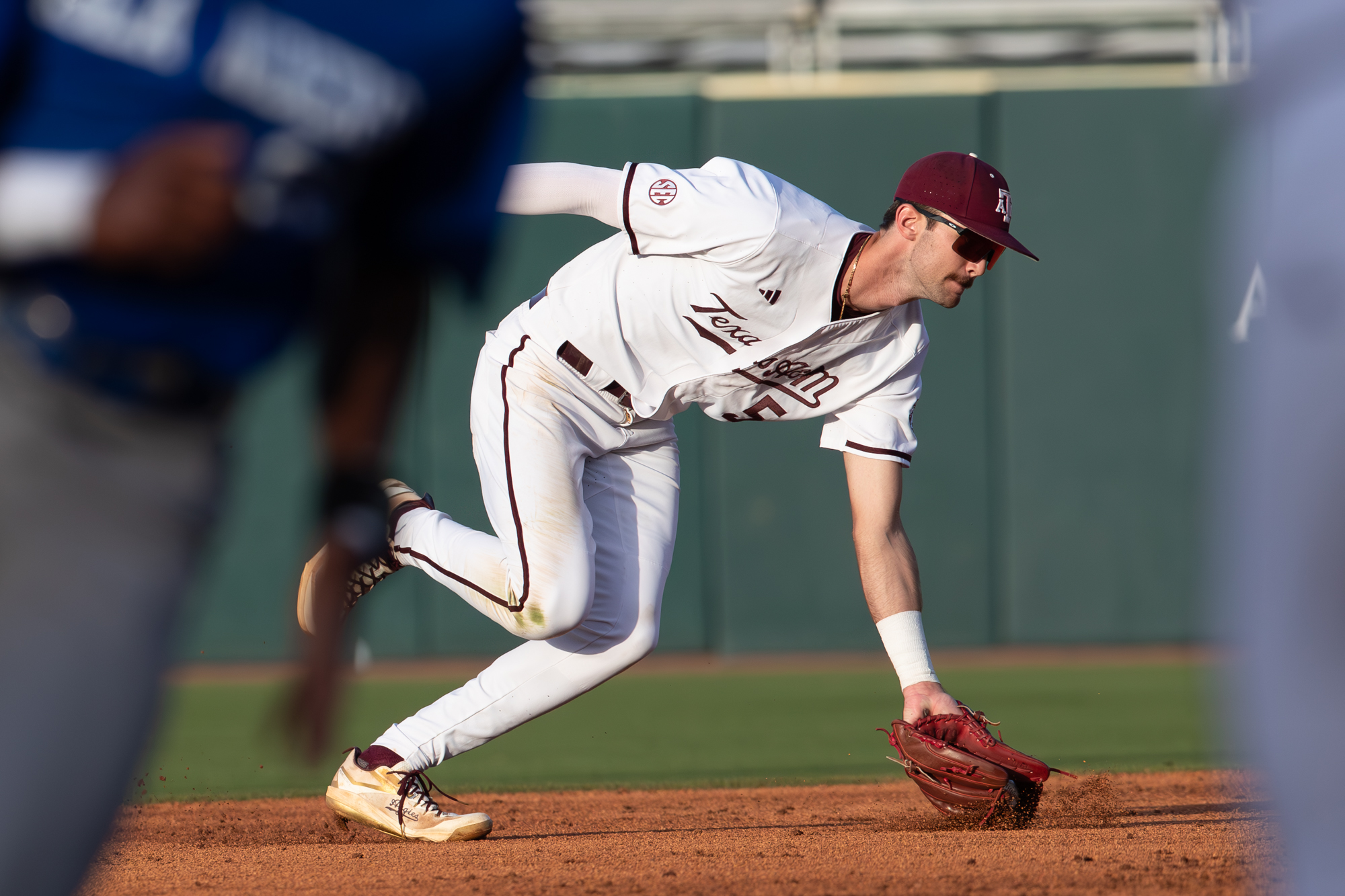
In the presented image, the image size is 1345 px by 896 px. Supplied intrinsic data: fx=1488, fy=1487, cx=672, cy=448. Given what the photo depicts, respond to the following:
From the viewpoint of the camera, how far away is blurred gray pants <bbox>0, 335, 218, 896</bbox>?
4.11 ft

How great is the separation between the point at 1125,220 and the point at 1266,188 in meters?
7.86

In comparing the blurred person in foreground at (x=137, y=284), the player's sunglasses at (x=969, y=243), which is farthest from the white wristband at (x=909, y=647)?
the blurred person in foreground at (x=137, y=284)

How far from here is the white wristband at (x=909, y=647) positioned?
12.6ft

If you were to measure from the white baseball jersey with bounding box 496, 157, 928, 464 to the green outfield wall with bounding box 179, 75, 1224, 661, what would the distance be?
14.8 ft

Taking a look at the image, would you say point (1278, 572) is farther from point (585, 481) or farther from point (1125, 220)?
point (1125, 220)

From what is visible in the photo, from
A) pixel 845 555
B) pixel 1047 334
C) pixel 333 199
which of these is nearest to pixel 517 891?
pixel 333 199

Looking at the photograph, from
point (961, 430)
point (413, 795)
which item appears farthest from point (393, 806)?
point (961, 430)

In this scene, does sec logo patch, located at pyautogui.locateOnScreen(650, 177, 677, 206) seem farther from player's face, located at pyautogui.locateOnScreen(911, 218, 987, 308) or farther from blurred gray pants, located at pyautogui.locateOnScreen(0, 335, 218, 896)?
blurred gray pants, located at pyautogui.locateOnScreen(0, 335, 218, 896)

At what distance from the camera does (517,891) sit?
3.05 meters

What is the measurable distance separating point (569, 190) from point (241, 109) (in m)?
2.37

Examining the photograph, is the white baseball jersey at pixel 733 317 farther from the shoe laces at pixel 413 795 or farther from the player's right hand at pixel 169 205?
the player's right hand at pixel 169 205

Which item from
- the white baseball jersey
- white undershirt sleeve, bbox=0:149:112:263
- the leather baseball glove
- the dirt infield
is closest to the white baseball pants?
the white baseball jersey

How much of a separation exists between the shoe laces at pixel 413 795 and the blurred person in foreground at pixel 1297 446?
281 cm

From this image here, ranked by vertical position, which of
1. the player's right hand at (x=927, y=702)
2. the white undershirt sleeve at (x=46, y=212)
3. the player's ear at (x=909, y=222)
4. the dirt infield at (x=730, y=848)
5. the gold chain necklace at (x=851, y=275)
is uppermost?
the player's ear at (x=909, y=222)
